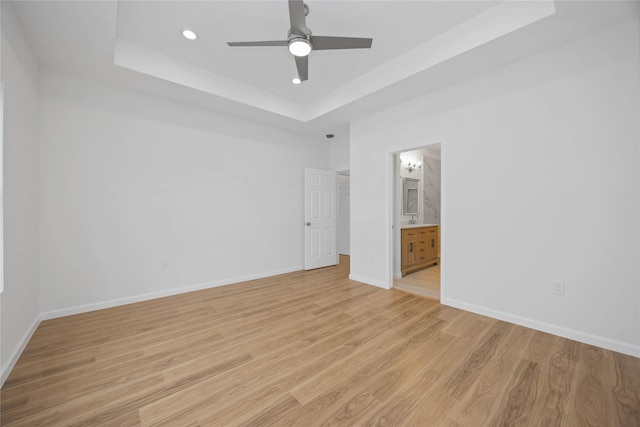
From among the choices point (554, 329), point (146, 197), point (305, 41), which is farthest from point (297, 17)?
point (554, 329)

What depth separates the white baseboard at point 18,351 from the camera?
1.91 metres

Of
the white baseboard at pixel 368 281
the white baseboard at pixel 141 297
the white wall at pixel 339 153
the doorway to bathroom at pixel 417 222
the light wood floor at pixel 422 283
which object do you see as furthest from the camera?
the white wall at pixel 339 153

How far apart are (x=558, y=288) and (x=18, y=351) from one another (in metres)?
4.92

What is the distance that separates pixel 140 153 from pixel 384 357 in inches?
153

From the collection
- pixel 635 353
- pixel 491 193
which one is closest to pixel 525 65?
pixel 491 193

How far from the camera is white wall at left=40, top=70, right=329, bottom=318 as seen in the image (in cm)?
306

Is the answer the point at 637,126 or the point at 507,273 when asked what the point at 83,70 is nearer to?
the point at 507,273

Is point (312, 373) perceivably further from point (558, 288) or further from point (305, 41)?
point (305, 41)

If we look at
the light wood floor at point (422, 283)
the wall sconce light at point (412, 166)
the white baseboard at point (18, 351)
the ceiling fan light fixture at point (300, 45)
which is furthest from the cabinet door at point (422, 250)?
the white baseboard at point (18, 351)

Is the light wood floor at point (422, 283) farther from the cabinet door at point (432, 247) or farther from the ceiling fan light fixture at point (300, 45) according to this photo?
the ceiling fan light fixture at point (300, 45)

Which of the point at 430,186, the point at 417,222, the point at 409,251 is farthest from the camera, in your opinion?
the point at 430,186

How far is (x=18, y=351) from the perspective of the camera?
2.21 m

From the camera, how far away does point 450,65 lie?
2.88 m

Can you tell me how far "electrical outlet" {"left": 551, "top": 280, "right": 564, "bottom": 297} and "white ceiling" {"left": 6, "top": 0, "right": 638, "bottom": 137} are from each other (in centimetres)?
232
